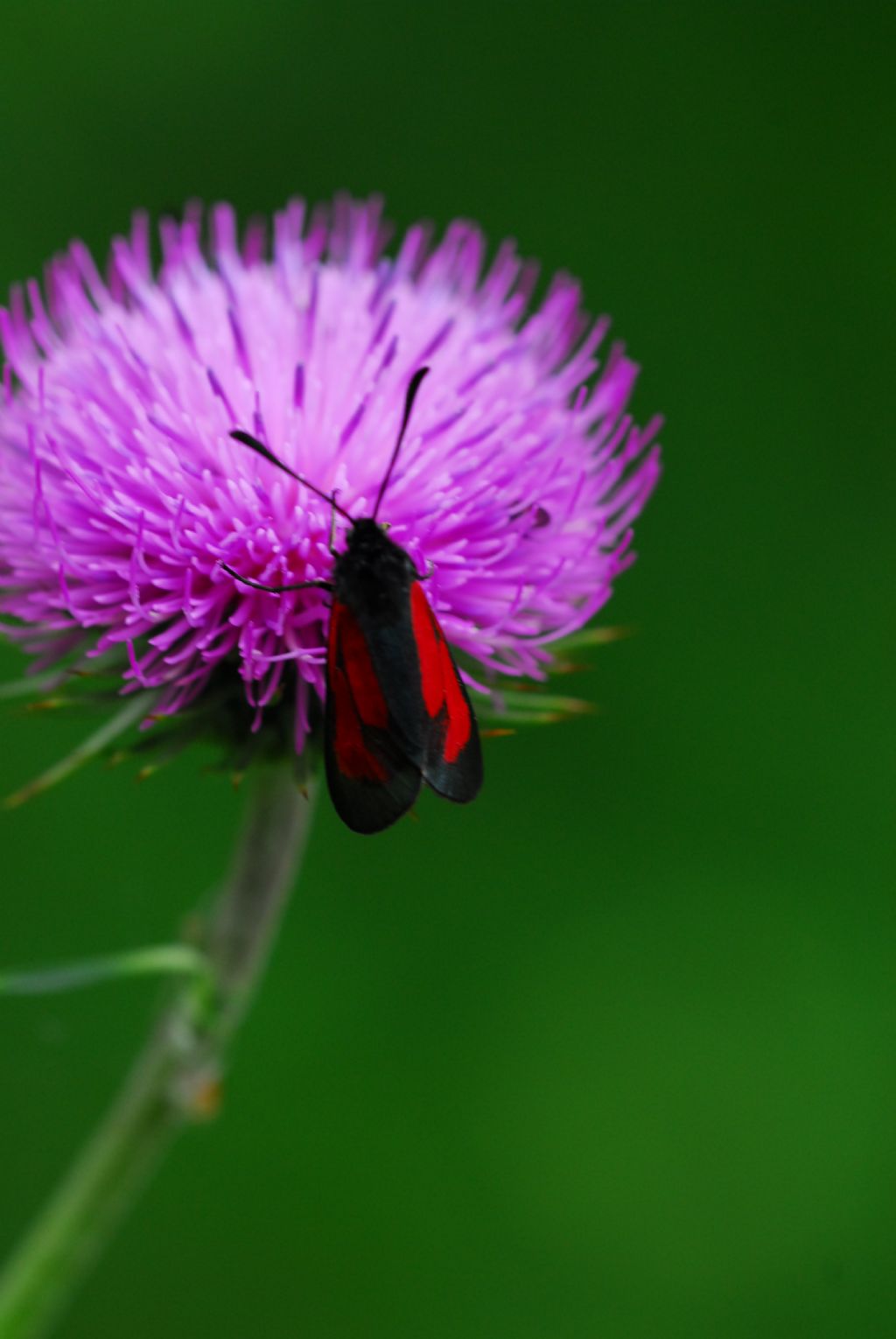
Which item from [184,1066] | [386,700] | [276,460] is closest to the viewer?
[386,700]

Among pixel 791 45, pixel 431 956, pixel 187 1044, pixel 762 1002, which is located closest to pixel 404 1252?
pixel 431 956

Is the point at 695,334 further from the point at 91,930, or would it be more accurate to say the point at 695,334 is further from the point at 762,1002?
the point at 91,930

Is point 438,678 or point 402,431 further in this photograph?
point 402,431

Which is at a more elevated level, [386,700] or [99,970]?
[386,700]

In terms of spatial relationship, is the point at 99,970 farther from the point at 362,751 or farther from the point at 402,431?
the point at 402,431

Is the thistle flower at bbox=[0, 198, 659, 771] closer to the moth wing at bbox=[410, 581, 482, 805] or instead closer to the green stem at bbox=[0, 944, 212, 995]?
the moth wing at bbox=[410, 581, 482, 805]

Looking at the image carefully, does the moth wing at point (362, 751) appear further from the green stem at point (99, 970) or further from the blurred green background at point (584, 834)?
the blurred green background at point (584, 834)

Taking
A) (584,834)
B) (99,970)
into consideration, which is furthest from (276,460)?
(584,834)
